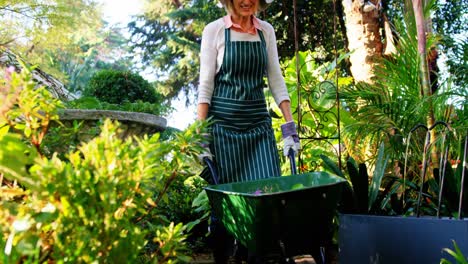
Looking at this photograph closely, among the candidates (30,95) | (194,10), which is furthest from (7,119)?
(194,10)

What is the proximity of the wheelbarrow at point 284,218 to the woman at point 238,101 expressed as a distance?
596 millimetres

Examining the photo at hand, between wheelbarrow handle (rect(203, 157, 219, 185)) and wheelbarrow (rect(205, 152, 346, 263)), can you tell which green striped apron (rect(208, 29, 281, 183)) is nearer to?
wheelbarrow handle (rect(203, 157, 219, 185))

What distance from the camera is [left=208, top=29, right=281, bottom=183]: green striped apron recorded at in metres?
2.71

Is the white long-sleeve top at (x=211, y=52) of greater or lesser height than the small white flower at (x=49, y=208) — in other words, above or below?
above

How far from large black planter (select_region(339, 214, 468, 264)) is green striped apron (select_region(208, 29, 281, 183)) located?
56 cm

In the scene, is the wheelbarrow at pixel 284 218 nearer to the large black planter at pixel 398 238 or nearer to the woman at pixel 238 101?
the large black planter at pixel 398 238

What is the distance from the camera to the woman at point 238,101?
271cm

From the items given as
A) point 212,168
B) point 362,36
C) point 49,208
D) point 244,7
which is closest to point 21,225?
point 49,208

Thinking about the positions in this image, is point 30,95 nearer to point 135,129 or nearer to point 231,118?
point 231,118

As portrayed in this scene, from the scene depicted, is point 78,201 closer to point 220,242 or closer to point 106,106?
point 220,242

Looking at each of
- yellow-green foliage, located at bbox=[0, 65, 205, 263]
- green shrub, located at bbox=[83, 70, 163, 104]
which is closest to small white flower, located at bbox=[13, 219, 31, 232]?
yellow-green foliage, located at bbox=[0, 65, 205, 263]

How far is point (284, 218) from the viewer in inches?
74.2

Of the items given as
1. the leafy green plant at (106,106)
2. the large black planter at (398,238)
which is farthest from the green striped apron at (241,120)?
the leafy green plant at (106,106)

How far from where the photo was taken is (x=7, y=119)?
4.25 ft
